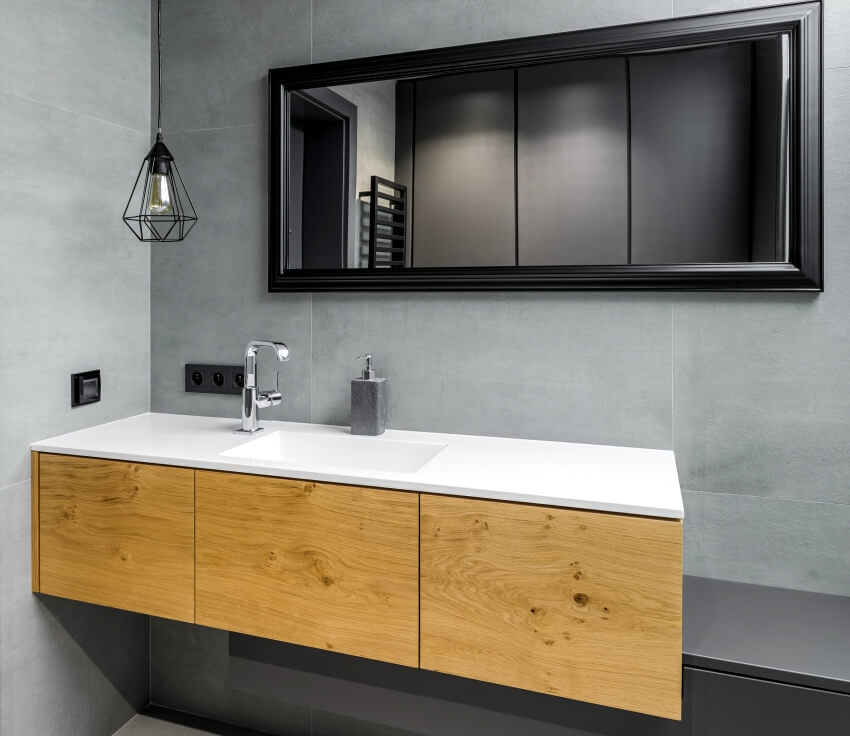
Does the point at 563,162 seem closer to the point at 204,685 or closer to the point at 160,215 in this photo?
the point at 160,215

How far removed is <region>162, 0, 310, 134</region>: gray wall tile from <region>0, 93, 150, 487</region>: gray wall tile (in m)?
0.19

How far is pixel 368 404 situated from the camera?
1684mm

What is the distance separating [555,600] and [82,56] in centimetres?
183

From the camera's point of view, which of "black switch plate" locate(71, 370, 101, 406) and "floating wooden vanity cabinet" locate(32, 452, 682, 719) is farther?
"black switch plate" locate(71, 370, 101, 406)

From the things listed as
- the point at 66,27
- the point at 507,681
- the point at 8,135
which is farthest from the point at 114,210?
the point at 507,681

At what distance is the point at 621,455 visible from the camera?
150 cm

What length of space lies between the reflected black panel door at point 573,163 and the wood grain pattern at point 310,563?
747 millimetres

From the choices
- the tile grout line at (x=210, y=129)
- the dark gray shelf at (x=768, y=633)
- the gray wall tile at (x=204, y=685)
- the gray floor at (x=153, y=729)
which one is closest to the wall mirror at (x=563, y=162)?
the tile grout line at (x=210, y=129)

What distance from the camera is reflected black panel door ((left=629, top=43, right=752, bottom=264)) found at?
56.3 inches

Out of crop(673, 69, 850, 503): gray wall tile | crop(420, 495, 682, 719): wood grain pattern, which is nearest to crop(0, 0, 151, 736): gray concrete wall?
crop(420, 495, 682, 719): wood grain pattern

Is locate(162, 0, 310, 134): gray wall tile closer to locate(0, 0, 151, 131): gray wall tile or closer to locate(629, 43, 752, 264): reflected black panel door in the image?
locate(0, 0, 151, 131): gray wall tile

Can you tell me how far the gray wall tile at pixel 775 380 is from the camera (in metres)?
1.40

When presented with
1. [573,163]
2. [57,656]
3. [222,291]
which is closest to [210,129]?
[222,291]

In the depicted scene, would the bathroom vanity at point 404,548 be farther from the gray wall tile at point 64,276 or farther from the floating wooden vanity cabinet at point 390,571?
the gray wall tile at point 64,276
